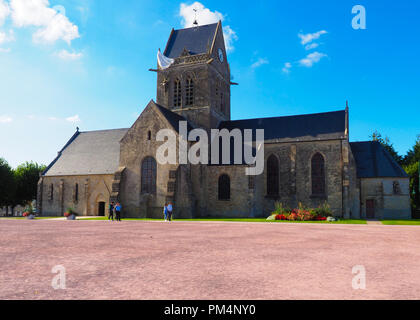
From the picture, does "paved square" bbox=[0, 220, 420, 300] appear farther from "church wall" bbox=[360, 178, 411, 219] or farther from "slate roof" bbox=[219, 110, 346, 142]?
"church wall" bbox=[360, 178, 411, 219]

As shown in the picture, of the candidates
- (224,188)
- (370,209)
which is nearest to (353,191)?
(370,209)

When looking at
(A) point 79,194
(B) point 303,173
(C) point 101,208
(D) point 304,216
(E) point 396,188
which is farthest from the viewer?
(A) point 79,194

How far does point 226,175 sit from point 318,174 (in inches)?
385

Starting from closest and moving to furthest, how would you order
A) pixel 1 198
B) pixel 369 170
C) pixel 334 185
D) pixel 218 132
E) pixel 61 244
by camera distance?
pixel 61 244
pixel 334 185
pixel 369 170
pixel 218 132
pixel 1 198

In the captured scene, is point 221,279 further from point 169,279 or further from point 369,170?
point 369,170

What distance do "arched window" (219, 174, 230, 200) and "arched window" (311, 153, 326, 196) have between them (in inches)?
358

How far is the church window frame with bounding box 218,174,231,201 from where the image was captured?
36312 millimetres

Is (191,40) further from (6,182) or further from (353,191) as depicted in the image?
(6,182)

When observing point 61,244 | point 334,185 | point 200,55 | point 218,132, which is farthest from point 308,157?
point 61,244

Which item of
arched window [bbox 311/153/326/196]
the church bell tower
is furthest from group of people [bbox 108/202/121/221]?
arched window [bbox 311/153/326/196]

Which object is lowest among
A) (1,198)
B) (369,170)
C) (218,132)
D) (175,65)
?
(1,198)

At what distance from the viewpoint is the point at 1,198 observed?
50.5m

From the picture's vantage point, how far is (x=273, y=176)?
37.3 m

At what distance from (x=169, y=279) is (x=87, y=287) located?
143cm
